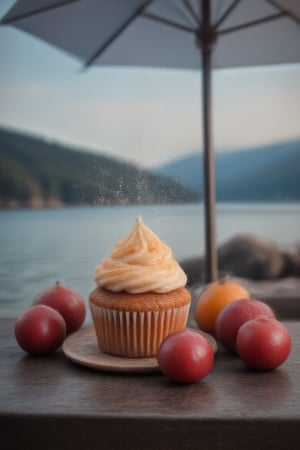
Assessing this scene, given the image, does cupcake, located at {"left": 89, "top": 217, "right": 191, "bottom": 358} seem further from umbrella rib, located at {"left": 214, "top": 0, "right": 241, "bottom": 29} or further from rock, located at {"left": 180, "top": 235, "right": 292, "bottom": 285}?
rock, located at {"left": 180, "top": 235, "right": 292, "bottom": 285}

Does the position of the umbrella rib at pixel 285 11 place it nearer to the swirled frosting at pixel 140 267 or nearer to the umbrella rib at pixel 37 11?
the umbrella rib at pixel 37 11

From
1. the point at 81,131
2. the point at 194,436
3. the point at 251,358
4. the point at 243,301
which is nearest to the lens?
the point at 194,436

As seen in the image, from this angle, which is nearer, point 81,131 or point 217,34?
point 217,34

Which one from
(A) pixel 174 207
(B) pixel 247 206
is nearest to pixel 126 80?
(B) pixel 247 206

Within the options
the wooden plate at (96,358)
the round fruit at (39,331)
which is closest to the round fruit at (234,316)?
the wooden plate at (96,358)

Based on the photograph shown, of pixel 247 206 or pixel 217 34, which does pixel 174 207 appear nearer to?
pixel 217 34

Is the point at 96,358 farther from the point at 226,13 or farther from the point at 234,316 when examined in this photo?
the point at 226,13
